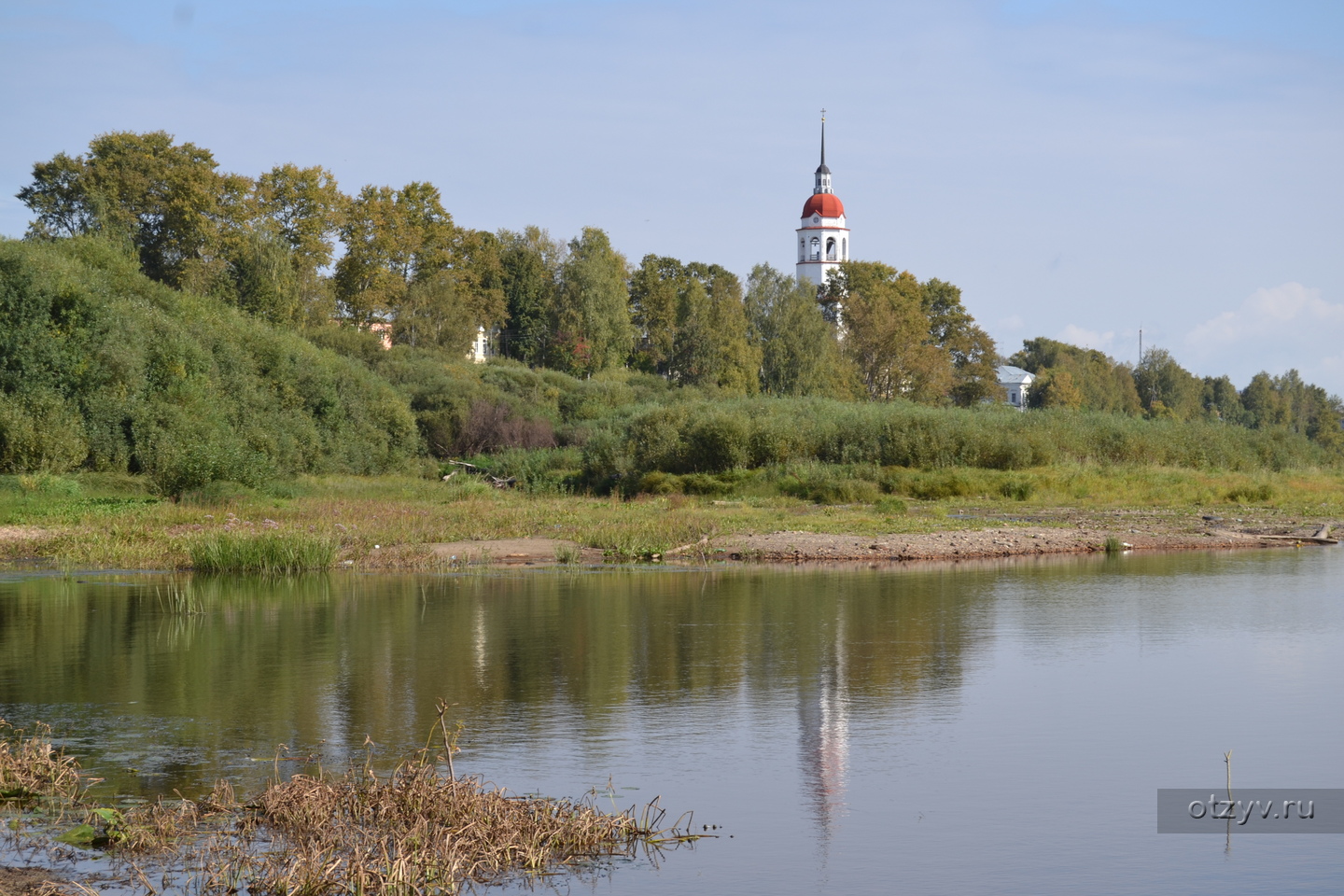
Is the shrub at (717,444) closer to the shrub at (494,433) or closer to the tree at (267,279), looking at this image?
the shrub at (494,433)

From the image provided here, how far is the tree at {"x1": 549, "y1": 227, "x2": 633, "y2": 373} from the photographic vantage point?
89812 mm

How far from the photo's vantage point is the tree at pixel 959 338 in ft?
328

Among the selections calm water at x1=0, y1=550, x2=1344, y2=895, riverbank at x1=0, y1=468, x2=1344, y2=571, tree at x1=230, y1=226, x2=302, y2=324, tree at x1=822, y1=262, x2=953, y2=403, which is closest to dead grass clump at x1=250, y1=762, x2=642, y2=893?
calm water at x1=0, y1=550, x2=1344, y2=895

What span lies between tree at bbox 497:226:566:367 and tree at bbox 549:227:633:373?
10.3 feet

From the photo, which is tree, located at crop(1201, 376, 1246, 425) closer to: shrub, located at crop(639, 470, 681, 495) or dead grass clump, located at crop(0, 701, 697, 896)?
shrub, located at crop(639, 470, 681, 495)

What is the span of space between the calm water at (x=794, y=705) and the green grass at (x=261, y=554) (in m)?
2.51

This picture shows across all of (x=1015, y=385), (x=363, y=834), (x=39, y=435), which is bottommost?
(x=363, y=834)

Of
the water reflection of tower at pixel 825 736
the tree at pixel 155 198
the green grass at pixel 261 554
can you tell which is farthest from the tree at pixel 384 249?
the water reflection of tower at pixel 825 736

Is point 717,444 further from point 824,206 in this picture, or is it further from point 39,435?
point 824,206

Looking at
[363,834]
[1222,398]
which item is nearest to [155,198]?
[363,834]

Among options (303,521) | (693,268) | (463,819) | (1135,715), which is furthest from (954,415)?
(693,268)

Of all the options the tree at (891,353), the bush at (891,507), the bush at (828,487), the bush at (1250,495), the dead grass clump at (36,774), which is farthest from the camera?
the tree at (891,353)

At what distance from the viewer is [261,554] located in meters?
27.1

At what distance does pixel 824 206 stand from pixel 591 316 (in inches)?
1983
